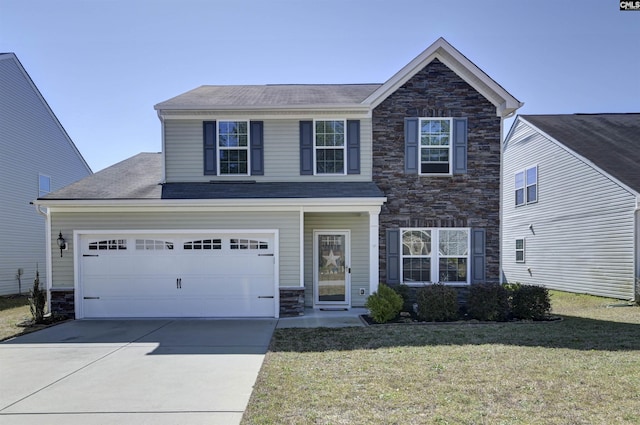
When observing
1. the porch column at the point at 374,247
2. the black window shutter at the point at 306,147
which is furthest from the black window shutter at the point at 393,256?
the black window shutter at the point at 306,147

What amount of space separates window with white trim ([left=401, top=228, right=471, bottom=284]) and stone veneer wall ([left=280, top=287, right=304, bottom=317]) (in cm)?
294

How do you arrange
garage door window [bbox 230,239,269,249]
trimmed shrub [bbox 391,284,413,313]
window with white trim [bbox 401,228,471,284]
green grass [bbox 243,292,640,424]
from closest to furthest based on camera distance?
green grass [bbox 243,292,640,424] → garage door window [bbox 230,239,269,249] → trimmed shrub [bbox 391,284,413,313] → window with white trim [bbox 401,228,471,284]

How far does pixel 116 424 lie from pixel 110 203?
6819 millimetres

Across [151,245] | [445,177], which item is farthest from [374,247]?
[151,245]

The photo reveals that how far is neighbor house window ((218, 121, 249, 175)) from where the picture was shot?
1109 cm

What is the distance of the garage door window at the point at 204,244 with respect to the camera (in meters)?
10.0

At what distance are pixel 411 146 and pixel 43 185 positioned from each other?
1664cm

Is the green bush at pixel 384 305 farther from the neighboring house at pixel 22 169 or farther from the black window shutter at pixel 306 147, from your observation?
the neighboring house at pixel 22 169

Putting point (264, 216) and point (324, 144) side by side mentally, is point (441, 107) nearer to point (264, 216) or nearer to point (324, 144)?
point (324, 144)

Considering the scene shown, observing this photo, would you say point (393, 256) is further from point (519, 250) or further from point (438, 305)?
point (519, 250)

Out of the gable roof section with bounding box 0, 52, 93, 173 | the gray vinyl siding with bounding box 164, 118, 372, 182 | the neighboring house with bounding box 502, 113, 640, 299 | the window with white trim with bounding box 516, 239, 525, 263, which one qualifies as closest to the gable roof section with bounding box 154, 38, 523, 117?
the gray vinyl siding with bounding box 164, 118, 372, 182

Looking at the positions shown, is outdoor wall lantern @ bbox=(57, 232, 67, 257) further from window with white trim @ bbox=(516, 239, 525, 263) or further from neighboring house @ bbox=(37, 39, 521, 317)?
window with white trim @ bbox=(516, 239, 525, 263)

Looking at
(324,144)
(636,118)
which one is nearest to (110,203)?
(324,144)

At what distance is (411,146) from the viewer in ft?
35.7
